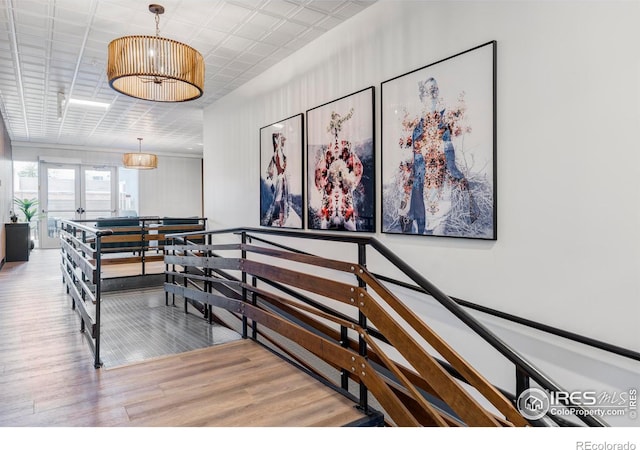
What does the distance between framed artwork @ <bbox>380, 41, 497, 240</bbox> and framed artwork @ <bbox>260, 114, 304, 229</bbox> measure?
1425mm

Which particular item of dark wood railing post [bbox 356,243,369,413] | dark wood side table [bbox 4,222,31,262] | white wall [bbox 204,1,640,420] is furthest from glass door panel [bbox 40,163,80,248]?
dark wood railing post [bbox 356,243,369,413]

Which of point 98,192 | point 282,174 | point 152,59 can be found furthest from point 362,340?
point 98,192

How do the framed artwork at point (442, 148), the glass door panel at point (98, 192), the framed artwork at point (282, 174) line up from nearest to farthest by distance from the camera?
the framed artwork at point (442, 148) < the framed artwork at point (282, 174) < the glass door panel at point (98, 192)

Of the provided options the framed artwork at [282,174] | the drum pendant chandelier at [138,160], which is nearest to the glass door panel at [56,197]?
the drum pendant chandelier at [138,160]

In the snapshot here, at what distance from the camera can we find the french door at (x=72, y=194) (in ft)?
35.6

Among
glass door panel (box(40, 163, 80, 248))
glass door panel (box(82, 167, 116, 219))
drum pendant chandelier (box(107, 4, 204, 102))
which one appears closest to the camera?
drum pendant chandelier (box(107, 4, 204, 102))

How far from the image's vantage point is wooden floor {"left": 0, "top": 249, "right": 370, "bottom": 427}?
209 cm

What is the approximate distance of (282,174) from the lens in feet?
16.4

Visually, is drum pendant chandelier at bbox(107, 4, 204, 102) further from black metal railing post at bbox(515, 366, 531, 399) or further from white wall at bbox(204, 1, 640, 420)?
black metal railing post at bbox(515, 366, 531, 399)

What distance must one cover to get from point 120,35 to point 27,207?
289 inches

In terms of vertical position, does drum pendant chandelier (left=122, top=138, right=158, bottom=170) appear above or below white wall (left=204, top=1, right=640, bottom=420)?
above

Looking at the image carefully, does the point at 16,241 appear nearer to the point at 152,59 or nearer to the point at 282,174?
the point at 282,174

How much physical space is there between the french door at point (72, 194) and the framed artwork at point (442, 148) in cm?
1056

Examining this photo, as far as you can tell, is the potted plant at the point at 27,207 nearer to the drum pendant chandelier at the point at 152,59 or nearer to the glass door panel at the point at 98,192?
the glass door panel at the point at 98,192
